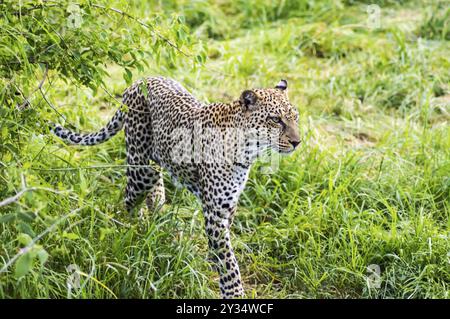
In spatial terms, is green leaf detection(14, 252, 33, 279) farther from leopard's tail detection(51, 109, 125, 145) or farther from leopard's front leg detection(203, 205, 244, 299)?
leopard's tail detection(51, 109, 125, 145)

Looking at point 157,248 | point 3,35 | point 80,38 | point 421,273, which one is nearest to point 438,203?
point 421,273

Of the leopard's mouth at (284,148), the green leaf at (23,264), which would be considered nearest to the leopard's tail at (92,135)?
the leopard's mouth at (284,148)

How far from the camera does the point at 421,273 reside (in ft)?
19.3

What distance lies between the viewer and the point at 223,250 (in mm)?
5836

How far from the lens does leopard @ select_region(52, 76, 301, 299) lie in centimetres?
579

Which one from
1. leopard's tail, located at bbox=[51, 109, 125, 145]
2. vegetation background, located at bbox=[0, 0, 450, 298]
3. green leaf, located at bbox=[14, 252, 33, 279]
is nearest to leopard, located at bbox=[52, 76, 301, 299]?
leopard's tail, located at bbox=[51, 109, 125, 145]

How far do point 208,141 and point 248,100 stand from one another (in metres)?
0.45

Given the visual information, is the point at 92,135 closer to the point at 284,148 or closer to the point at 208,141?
the point at 208,141

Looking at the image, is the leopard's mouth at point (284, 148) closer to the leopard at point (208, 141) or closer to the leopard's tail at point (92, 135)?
the leopard at point (208, 141)

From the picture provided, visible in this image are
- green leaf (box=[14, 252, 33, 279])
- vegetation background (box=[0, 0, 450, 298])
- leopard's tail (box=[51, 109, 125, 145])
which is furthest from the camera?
leopard's tail (box=[51, 109, 125, 145])

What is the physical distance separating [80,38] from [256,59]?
3980 mm

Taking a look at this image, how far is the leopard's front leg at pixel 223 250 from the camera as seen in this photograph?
579 cm

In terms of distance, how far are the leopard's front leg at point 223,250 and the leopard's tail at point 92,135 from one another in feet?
3.89
